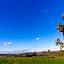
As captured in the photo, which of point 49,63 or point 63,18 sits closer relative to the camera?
point 63,18

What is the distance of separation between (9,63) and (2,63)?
5.17 ft

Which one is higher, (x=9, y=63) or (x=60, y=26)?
(x=60, y=26)

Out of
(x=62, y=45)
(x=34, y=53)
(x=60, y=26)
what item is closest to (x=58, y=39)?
(x=62, y=45)

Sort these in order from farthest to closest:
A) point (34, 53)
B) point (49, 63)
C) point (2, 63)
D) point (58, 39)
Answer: point (34, 53), point (58, 39), point (2, 63), point (49, 63)

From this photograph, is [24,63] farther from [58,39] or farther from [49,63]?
[58,39]

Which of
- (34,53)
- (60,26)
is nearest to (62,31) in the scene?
(60,26)

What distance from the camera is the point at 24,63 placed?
41.0 m

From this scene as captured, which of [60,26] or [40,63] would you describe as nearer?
[60,26]

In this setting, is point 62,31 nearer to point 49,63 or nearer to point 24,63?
point 49,63

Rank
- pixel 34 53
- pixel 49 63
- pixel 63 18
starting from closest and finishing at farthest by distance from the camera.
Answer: pixel 63 18 < pixel 49 63 < pixel 34 53

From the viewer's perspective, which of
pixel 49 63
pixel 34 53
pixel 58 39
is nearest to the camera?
pixel 49 63

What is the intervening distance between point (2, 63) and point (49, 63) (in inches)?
420

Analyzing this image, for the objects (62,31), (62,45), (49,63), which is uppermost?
(62,31)

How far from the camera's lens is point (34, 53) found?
92.6 m
